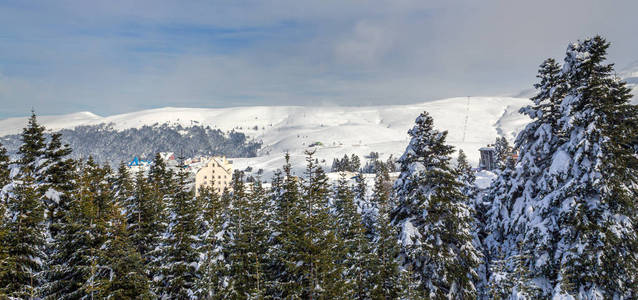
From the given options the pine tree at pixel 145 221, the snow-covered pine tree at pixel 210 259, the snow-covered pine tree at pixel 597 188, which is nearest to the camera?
the snow-covered pine tree at pixel 597 188

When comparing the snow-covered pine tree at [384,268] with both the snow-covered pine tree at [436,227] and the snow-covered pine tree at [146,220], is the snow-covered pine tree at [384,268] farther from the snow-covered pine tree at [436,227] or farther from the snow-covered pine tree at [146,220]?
the snow-covered pine tree at [146,220]

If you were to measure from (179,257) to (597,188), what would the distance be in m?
24.6

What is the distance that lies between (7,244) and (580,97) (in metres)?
29.1

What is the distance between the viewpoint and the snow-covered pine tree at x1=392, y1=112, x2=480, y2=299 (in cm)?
2050

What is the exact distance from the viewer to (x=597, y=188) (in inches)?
641

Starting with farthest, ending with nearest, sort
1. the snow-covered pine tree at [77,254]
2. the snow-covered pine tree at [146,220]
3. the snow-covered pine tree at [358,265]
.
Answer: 1. the snow-covered pine tree at [146,220]
2. the snow-covered pine tree at [358,265]
3. the snow-covered pine tree at [77,254]

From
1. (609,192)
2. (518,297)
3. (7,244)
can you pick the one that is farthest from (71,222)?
(609,192)

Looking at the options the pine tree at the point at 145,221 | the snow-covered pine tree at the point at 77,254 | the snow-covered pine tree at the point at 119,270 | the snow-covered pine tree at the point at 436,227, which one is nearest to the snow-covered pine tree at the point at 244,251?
the snow-covered pine tree at the point at 119,270

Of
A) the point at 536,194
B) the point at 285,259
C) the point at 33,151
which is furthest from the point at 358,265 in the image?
the point at 33,151

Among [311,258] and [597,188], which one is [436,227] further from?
[597,188]

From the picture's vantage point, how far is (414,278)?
21188 mm

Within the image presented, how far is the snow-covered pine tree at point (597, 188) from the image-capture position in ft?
53.0

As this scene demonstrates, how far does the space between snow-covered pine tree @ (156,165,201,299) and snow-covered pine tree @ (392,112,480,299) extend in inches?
576

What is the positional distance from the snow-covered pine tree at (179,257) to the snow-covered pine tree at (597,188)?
21681 mm
